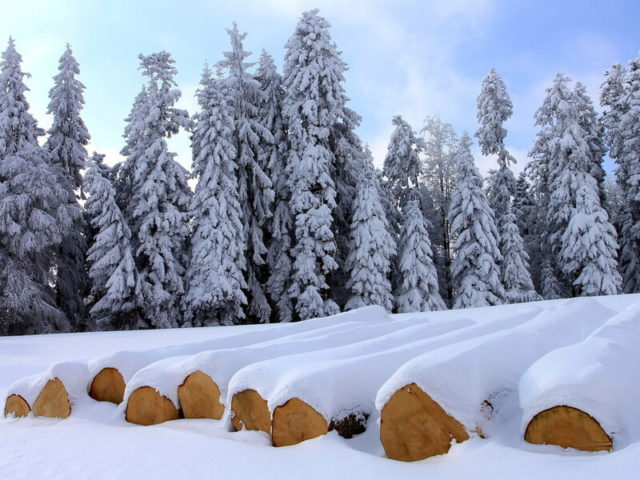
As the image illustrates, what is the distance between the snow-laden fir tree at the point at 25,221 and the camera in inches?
587

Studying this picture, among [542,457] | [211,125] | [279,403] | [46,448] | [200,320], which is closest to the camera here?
[542,457]

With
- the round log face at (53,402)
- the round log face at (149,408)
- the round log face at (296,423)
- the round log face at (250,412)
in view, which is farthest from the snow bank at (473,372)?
the round log face at (53,402)

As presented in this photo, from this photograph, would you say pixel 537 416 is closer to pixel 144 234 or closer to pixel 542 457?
pixel 542 457

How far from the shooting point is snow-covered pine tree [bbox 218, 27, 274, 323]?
18000mm

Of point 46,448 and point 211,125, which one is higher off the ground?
point 211,125

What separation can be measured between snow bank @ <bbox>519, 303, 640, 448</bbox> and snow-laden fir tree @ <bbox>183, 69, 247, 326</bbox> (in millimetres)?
14026

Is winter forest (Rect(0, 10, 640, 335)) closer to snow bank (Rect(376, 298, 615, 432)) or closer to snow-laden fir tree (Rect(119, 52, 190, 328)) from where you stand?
snow-laden fir tree (Rect(119, 52, 190, 328))

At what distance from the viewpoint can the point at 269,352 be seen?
342 cm

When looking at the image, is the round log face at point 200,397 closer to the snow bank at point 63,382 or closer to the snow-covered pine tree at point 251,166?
the snow bank at point 63,382

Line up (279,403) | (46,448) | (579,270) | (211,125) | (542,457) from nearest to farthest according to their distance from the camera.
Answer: (542,457)
(279,403)
(46,448)
(211,125)
(579,270)

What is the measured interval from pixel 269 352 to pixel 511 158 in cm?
2376

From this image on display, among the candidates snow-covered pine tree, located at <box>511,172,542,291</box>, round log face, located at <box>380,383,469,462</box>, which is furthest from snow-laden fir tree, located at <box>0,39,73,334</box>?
snow-covered pine tree, located at <box>511,172,542,291</box>

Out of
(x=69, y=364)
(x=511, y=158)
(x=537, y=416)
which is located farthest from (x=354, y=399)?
(x=511, y=158)

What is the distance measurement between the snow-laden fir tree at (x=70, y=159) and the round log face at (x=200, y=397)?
57.1ft
